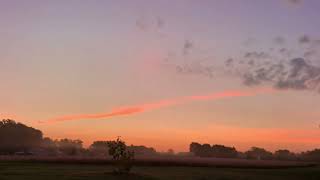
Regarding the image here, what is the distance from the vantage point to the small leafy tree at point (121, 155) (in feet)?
244

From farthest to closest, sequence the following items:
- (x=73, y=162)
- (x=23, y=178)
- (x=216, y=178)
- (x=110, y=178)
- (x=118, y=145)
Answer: (x=73, y=162), (x=118, y=145), (x=216, y=178), (x=110, y=178), (x=23, y=178)

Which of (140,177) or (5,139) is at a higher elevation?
(5,139)

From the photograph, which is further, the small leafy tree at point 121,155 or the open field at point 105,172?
the small leafy tree at point 121,155

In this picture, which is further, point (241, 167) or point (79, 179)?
point (241, 167)

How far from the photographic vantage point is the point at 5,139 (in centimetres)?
19638

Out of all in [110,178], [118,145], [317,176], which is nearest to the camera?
[110,178]

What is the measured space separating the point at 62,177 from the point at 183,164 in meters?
44.2

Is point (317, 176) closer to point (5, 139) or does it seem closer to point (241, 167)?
point (241, 167)

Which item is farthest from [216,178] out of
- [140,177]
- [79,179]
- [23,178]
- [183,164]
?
[183,164]

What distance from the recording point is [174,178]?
6750cm

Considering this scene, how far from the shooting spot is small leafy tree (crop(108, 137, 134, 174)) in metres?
74.4

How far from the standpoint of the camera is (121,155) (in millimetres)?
77312

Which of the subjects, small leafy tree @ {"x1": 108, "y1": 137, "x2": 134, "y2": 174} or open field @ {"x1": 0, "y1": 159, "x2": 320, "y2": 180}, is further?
small leafy tree @ {"x1": 108, "y1": 137, "x2": 134, "y2": 174}

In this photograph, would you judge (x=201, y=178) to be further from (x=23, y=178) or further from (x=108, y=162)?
(x=108, y=162)
